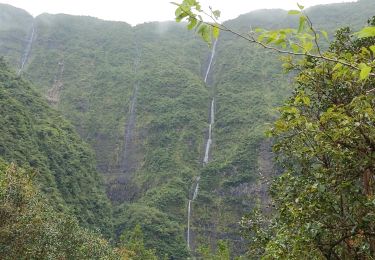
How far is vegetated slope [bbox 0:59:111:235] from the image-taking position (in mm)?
60656

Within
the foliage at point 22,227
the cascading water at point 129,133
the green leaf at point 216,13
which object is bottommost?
the cascading water at point 129,133

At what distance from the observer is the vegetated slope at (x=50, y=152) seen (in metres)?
60.7

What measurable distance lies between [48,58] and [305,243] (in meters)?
129

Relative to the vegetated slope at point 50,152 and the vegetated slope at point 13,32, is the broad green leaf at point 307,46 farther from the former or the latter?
the vegetated slope at point 13,32

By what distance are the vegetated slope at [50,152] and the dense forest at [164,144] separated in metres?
0.28

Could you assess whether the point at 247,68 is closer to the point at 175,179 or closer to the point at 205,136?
the point at 205,136

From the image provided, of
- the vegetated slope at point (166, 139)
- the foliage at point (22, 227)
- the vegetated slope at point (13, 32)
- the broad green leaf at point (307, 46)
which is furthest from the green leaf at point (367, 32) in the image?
the vegetated slope at point (13, 32)

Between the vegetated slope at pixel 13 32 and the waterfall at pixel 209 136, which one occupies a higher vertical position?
the vegetated slope at pixel 13 32

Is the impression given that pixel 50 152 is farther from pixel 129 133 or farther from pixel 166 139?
pixel 166 139

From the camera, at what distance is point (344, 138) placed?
19.6ft

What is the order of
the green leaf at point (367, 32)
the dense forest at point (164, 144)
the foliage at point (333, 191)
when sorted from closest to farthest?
the green leaf at point (367, 32)
the foliage at point (333, 191)
the dense forest at point (164, 144)

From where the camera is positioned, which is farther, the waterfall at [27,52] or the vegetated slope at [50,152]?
the waterfall at [27,52]

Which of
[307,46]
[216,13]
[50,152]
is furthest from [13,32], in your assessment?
[307,46]

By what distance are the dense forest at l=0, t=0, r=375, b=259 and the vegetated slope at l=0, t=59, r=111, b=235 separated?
0.91ft
